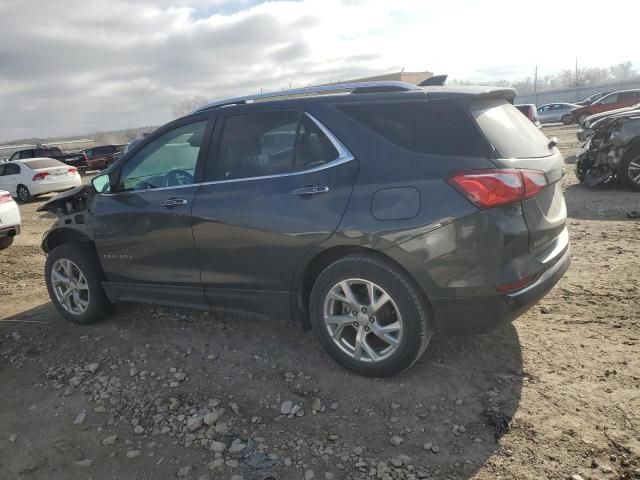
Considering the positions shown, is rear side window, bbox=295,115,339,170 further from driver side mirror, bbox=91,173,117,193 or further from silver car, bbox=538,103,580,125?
silver car, bbox=538,103,580,125

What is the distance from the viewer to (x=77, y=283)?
14.8 ft

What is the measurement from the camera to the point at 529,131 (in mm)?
3396

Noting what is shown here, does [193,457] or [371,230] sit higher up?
[371,230]

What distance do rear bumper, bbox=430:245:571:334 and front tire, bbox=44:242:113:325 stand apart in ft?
9.90

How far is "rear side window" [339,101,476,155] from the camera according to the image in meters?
2.93

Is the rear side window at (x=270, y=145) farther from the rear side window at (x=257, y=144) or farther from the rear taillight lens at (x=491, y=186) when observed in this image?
the rear taillight lens at (x=491, y=186)

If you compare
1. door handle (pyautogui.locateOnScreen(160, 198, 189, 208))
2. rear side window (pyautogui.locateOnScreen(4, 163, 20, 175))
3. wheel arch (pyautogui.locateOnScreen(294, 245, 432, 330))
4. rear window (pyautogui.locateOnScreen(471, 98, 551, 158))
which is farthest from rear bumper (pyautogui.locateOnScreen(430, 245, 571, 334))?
rear side window (pyautogui.locateOnScreen(4, 163, 20, 175))

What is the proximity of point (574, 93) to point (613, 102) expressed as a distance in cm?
2900

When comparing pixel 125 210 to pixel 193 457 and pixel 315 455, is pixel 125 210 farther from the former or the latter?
pixel 315 455

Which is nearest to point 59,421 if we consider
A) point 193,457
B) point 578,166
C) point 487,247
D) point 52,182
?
point 193,457

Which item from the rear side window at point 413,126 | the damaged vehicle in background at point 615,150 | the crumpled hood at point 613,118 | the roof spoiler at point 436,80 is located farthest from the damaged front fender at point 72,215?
the crumpled hood at point 613,118

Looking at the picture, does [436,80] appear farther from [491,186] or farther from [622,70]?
[622,70]

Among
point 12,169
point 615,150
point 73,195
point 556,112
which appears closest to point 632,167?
point 615,150

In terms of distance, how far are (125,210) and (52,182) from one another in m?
14.4
